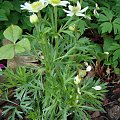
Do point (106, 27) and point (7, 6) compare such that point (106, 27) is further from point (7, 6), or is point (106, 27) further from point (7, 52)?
point (7, 52)

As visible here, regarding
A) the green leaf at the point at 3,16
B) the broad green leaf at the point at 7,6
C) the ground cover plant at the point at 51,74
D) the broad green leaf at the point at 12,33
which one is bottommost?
the ground cover plant at the point at 51,74

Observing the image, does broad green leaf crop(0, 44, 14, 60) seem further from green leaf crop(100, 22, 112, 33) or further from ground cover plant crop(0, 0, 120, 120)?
green leaf crop(100, 22, 112, 33)

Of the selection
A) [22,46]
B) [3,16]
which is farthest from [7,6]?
[22,46]

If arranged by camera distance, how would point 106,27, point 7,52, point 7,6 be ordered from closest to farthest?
point 7,52 < point 106,27 < point 7,6

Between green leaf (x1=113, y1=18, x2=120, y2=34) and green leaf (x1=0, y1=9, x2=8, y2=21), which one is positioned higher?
green leaf (x1=0, y1=9, x2=8, y2=21)

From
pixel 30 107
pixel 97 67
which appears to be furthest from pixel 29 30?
pixel 30 107

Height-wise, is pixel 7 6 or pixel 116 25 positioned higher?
pixel 7 6

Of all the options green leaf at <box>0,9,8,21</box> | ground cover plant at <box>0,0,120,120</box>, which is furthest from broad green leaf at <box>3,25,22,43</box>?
green leaf at <box>0,9,8,21</box>

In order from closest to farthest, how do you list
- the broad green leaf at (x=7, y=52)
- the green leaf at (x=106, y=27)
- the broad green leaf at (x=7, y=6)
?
1. the broad green leaf at (x=7, y=52)
2. the green leaf at (x=106, y=27)
3. the broad green leaf at (x=7, y=6)

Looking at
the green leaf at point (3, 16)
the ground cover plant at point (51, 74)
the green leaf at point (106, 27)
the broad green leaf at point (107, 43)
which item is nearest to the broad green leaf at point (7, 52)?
the ground cover plant at point (51, 74)

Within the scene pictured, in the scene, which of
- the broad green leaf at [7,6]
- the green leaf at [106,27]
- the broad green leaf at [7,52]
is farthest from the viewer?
the broad green leaf at [7,6]

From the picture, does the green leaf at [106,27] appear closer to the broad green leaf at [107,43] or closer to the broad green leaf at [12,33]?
the broad green leaf at [107,43]

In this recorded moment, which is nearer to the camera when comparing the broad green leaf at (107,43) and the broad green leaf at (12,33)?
the broad green leaf at (12,33)
